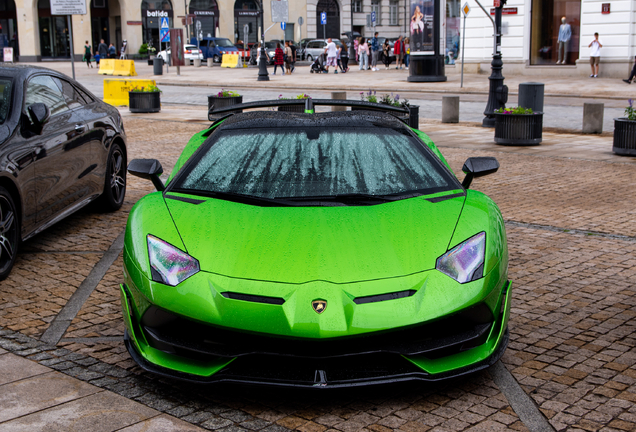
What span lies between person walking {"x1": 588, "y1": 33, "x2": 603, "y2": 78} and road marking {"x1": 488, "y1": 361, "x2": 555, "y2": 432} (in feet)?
98.3

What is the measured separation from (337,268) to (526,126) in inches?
430

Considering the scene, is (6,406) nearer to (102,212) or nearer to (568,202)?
(102,212)

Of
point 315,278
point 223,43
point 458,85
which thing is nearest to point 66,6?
point 458,85

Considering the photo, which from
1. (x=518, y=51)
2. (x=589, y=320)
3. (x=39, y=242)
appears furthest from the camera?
(x=518, y=51)

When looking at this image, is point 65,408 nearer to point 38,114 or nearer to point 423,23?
point 38,114

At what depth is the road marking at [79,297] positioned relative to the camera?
463 centimetres

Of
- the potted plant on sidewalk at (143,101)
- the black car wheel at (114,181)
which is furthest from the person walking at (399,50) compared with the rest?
the black car wheel at (114,181)

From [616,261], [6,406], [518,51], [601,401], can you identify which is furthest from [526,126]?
[518,51]

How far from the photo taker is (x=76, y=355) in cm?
425

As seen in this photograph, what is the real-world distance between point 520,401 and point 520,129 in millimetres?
10629

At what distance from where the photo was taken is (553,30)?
34.6 meters

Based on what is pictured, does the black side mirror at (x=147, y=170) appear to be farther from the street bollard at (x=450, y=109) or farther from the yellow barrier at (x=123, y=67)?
the yellow barrier at (x=123, y=67)

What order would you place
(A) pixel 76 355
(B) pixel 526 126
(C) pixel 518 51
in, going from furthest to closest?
(C) pixel 518 51, (B) pixel 526 126, (A) pixel 76 355

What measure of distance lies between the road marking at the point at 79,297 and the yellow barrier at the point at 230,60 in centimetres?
4351
